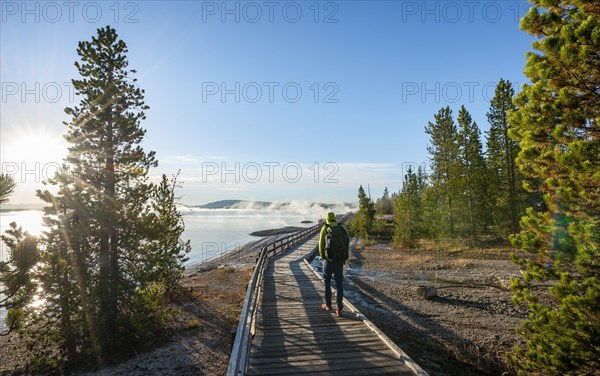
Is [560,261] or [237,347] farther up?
[560,261]

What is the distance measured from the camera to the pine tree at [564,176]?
5.14 metres

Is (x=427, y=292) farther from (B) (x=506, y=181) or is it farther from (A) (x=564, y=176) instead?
(B) (x=506, y=181)

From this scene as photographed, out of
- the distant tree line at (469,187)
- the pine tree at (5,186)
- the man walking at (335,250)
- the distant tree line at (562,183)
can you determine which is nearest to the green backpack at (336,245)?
the man walking at (335,250)

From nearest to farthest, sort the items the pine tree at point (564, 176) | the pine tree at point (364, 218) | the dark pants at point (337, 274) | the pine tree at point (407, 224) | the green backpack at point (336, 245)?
the pine tree at point (564, 176) → the dark pants at point (337, 274) → the green backpack at point (336, 245) → the pine tree at point (407, 224) → the pine tree at point (364, 218)

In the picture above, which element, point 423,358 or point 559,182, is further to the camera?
point 423,358

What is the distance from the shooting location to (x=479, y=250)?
1210 inches

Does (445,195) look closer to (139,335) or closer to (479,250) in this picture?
(479,250)

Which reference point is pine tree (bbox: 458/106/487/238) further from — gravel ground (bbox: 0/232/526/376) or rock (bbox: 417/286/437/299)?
rock (bbox: 417/286/437/299)

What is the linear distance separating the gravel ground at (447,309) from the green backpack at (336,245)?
3695 mm

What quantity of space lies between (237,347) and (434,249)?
3264cm

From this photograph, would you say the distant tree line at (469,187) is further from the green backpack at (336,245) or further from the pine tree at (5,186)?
the pine tree at (5,186)

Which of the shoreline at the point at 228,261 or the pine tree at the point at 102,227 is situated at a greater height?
the pine tree at the point at 102,227

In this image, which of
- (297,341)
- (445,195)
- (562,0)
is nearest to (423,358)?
(297,341)

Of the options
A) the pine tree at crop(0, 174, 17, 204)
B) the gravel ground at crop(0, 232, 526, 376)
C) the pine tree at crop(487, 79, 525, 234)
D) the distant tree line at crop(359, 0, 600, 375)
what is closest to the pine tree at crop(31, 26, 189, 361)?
the gravel ground at crop(0, 232, 526, 376)
